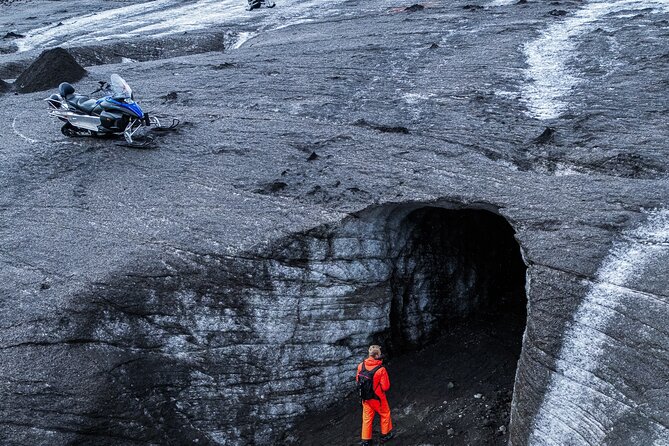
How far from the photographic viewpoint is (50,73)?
2194 cm

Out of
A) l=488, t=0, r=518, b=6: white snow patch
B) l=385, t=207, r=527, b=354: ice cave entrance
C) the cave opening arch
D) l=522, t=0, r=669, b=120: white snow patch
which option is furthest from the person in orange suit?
l=488, t=0, r=518, b=6: white snow patch

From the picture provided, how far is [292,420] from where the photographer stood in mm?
12477

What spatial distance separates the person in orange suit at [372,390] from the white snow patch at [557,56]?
7.16 metres

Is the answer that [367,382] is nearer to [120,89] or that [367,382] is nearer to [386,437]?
[386,437]

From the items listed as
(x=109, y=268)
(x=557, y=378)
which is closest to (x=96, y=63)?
(x=109, y=268)

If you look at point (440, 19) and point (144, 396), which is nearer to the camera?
point (144, 396)

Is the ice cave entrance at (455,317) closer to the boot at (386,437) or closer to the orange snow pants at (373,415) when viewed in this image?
the boot at (386,437)

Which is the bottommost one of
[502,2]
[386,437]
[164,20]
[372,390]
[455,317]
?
[386,437]

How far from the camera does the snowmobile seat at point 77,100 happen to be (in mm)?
15578

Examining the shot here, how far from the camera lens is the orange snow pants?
11.2 metres

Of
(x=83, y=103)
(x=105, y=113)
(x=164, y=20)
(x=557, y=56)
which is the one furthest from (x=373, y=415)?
(x=164, y=20)

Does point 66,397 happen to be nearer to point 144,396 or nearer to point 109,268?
point 144,396

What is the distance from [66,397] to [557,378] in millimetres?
8127

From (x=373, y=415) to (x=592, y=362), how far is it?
4021 millimetres
